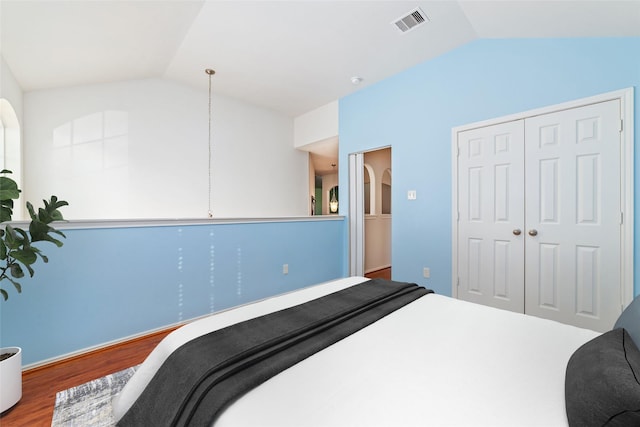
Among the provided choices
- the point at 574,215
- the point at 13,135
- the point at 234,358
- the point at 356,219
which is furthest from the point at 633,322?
the point at 13,135

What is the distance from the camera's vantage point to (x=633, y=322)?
92cm

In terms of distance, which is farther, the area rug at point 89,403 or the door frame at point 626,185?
the door frame at point 626,185

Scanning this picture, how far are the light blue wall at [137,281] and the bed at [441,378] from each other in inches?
52.7

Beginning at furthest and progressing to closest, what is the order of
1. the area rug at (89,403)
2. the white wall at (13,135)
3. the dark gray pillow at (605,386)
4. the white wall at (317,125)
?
the white wall at (317,125), the white wall at (13,135), the area rug at (89,403), the dark gray pillow at (605,386)

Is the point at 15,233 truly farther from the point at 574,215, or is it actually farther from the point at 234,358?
the point at 574,215

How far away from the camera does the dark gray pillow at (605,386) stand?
1.92 ft

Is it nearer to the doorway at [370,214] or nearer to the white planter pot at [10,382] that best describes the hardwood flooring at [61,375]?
the white planter pot at [10,382]

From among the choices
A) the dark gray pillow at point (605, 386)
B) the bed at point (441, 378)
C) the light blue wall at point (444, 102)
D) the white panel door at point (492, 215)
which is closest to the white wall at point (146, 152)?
the light blue wall at point (444, 102)

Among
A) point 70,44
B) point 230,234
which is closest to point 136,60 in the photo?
point 70,44

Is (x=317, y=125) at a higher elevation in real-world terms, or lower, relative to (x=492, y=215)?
higher

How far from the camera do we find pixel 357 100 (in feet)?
12.7

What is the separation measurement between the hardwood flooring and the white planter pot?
5cm

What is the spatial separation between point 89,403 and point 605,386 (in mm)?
2226

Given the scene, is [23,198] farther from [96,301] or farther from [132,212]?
[96,301]
